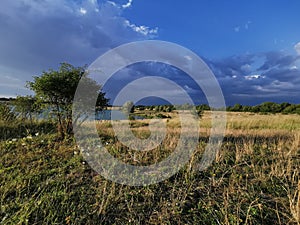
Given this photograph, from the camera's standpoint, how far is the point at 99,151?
486 centimetres

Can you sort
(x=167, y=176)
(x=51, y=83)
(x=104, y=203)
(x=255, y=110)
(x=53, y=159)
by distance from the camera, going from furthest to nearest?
(x=255, y=110) < (x=51, y=83) < (x=53, y=159) < (x=167, y=176) < (x=104, y=203)

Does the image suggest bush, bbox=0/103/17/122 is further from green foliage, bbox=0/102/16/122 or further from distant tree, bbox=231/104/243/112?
distant tree, bbox=231/104/243/112

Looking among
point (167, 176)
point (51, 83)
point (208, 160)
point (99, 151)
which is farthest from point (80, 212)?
point (51, 83)

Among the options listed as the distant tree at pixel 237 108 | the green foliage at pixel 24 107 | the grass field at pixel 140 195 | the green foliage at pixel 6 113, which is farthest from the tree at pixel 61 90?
the distant tree at pixel 237 108

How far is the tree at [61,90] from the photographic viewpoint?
6.14 m

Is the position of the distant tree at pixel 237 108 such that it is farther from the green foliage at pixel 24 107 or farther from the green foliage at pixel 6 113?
the green foliage at pixel 6 113

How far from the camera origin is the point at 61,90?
6.27 meters

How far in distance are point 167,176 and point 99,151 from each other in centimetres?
201

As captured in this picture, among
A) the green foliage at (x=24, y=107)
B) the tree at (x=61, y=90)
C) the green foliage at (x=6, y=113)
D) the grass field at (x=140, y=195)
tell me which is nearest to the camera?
the grass field at (x=140, y=195)

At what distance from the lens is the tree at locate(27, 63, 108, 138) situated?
20.1 ft

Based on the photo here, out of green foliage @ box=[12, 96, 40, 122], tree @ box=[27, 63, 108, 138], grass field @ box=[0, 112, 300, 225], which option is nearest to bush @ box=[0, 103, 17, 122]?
green foliage @ box=[12, 96, 40, 122]

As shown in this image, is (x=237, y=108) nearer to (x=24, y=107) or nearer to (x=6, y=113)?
(x=24, y=107)

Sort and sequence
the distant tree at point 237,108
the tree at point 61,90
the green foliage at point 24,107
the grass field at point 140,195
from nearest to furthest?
the grass field at point 140,195 < the tree at point 61,90 < the green foliage at point 24,107 < the distant tree at point 237,108

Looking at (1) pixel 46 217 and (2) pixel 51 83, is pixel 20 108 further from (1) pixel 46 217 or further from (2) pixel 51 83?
(1) pixel 46 217
